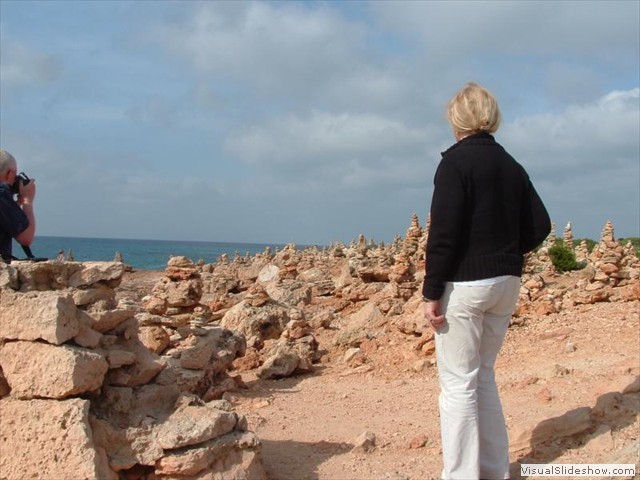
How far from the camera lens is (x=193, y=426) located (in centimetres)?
441

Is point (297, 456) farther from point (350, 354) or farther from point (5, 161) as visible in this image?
point (350, 354)

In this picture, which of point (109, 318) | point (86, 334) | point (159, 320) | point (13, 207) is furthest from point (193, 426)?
point (159, 320)

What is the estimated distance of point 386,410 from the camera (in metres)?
6.48

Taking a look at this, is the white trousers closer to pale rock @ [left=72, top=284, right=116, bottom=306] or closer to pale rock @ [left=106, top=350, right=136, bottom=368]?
pale rock @ [left=106, top=350, right=136, bottom=368]

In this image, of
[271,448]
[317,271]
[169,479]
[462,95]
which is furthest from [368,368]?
[317,271]

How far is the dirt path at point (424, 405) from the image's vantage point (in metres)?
4.83

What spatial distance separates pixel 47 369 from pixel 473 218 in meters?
2.87

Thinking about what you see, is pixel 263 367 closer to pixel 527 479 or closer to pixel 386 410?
pixel 386 410

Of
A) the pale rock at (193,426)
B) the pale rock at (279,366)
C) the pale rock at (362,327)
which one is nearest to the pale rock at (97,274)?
the pale rock at (193,426)

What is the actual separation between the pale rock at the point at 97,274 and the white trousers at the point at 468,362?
254 cm

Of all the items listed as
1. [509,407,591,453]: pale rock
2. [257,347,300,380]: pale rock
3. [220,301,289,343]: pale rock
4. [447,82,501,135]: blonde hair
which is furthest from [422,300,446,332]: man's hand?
[220,301,289,343]: pale rock

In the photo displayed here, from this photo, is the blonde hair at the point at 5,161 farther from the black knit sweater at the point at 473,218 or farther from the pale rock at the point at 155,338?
the pale rock at the point at 155,338

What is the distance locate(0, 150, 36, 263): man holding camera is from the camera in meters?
4.47

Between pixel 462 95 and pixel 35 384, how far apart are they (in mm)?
3280
